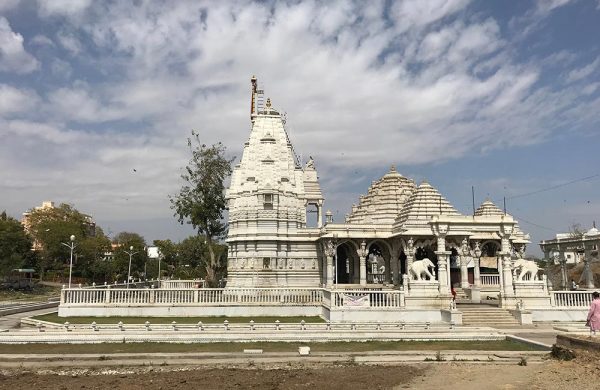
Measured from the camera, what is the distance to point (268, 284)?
39219 mm

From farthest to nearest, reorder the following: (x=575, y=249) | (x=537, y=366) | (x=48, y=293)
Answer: (x=48, y=293) < (x=575, y=249) < (x=537, y=366)

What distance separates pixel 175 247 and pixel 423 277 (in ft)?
237

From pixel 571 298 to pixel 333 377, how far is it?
1994cm

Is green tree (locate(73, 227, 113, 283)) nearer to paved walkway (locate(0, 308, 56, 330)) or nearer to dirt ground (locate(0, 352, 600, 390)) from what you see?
paved walkway (locate(0, 308, 56, 330))

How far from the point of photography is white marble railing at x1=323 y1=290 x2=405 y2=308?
25969mm

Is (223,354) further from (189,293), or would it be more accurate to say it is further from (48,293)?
(48,293)

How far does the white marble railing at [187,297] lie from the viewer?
29.3 meters

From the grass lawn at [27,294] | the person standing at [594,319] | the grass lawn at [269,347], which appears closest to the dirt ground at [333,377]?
the person standing at [594,319]

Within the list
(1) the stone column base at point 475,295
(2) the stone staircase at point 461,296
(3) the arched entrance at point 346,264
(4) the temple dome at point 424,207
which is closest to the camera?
(2) the stone staircase at point 461,296

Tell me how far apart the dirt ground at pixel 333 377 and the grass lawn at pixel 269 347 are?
9.80 ft

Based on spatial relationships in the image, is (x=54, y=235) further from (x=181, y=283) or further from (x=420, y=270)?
(x=420, y=270)

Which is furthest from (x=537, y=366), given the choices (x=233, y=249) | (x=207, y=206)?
(x=207, y=206)

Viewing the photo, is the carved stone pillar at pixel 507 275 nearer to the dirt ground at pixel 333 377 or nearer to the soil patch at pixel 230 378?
the dirt ground at pixel 333 377

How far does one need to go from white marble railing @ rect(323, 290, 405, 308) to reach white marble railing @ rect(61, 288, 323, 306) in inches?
136
